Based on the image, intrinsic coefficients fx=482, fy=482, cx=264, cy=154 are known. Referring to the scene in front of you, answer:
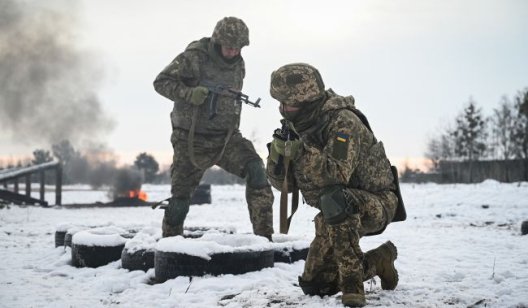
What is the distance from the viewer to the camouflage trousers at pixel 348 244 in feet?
9.26

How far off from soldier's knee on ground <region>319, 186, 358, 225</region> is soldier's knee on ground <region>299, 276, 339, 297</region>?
1.81ft

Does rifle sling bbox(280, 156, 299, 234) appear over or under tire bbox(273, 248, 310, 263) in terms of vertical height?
over

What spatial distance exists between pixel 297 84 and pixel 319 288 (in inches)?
52.2

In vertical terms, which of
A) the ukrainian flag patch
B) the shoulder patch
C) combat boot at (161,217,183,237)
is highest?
the ukrainian flag patch

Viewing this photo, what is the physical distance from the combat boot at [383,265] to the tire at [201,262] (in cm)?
107

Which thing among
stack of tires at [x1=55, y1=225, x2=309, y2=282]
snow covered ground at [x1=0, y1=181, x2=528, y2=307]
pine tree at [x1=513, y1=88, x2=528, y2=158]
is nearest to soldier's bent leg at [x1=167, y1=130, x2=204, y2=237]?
stack of tires at [x1=55, y1=225, x2=309, y2=282]

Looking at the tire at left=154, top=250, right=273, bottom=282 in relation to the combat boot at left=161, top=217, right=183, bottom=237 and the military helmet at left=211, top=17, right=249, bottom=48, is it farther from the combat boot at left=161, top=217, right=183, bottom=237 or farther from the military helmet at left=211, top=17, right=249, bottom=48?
the military helmet at left=211, top=17, right=249, bottom=48

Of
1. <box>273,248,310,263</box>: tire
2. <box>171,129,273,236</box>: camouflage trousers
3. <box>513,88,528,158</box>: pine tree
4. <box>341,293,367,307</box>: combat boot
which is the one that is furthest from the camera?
<box>513,88,528,158</box>: pine tree

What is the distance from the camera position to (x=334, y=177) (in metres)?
2.80

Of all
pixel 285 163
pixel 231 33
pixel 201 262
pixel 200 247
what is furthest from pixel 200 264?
pixel 231 33

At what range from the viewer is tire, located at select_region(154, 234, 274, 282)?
3.71 metres

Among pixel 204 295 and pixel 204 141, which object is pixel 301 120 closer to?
pixel 204 295

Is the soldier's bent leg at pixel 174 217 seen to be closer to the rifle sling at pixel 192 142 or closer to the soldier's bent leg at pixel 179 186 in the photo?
the soldier's bent leg at pixel 179 186

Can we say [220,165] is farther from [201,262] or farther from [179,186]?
[201,262]
